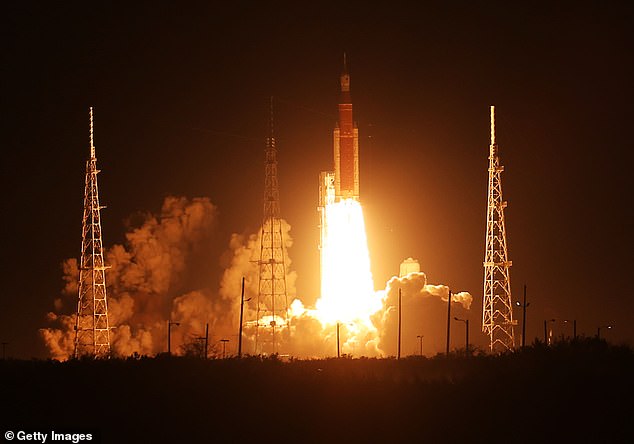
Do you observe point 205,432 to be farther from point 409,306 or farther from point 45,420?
point 409,306

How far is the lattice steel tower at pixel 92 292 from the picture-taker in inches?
3752

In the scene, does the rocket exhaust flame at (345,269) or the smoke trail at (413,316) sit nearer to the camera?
the smoke trail at (413,316)

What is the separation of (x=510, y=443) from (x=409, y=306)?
156ft

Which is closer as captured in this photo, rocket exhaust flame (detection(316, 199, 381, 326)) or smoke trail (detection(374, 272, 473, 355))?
smoke trail (detection(374, 272, 473, 355))

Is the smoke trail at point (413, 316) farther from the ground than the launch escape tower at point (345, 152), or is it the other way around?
the launch escape tower at point (345, 152)

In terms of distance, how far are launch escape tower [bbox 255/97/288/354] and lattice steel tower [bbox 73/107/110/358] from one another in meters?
9.05

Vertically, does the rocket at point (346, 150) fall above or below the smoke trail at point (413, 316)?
above

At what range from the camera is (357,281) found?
4235 inches

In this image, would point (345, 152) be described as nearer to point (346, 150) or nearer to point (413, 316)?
point (346, 150)

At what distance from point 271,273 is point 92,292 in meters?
11.2

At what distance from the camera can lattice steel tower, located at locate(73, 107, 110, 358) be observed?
313 ft

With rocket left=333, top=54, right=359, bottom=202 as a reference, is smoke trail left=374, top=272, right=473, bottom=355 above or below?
below

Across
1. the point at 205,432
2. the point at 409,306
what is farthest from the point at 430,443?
the point at 409,306

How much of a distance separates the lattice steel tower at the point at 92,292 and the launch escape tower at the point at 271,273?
9.05 m
